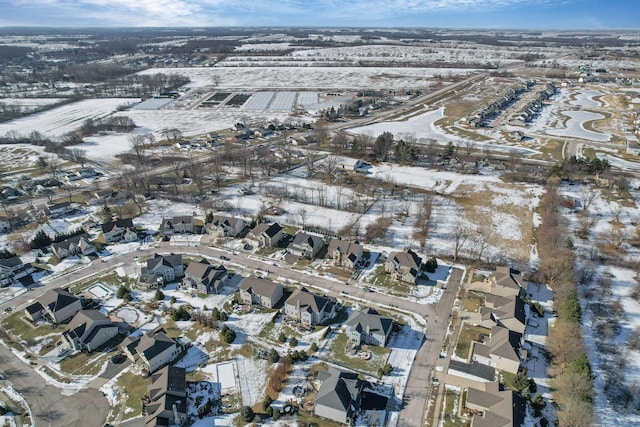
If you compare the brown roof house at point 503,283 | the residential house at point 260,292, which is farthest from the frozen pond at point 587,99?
the residential house at point 260,292

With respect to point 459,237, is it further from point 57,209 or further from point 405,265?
point 57,209

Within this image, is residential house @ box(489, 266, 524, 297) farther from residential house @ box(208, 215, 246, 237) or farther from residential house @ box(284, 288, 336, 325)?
residential house @ box(208, 215, 246, 237)

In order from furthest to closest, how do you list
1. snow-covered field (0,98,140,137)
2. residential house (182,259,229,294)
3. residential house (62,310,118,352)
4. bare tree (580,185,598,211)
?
snow-covered field (0,98,140,137), bare tree (580,185,598,211), residential house (182,259,229,294), residential house (62,310,118,352)

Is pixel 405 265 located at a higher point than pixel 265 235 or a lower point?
lower

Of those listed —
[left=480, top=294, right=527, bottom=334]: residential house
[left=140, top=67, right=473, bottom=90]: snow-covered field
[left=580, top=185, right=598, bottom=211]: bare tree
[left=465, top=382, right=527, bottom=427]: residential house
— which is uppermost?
[left=140, top=67, right=473, bottom=90]: snow-covered field

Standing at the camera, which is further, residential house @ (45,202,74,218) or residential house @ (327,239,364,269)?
residential house @ (45,202,74,218)

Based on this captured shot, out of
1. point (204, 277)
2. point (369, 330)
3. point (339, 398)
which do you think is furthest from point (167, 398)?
point (369, 330)

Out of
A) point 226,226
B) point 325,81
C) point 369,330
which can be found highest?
point 325,81

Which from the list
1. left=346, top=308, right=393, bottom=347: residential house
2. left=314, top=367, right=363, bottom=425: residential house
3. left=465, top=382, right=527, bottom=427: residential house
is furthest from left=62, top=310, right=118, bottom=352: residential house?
left=465, top=382, right=527, bottom=427: residential house
